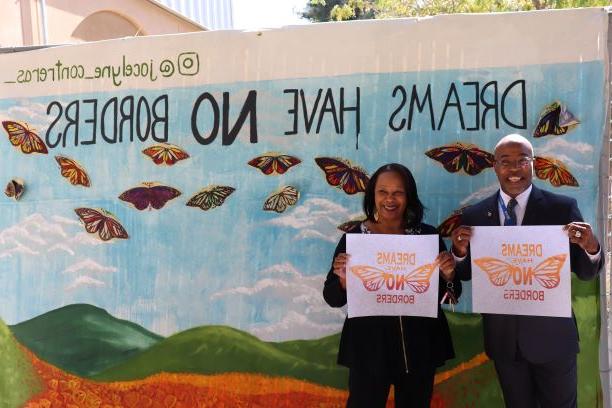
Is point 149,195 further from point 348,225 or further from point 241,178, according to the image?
point 348,225

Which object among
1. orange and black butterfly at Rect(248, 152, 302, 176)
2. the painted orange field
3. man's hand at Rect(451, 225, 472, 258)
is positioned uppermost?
orange and black butterfly at Rect(248, 152, 302, 176)

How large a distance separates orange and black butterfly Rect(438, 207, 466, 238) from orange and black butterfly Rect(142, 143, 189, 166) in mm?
1622

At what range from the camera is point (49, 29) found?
841 centimetres

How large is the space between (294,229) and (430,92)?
3.72ft

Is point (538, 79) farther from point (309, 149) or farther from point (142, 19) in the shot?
point (142, 19)

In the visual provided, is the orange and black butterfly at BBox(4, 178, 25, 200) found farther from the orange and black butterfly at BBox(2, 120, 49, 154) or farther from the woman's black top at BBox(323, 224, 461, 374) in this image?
the woman's black top at BBox(323, 224, 461, 374)

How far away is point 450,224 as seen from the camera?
12.1 ft

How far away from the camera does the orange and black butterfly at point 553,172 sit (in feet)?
11.6

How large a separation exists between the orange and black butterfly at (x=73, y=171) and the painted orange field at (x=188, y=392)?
1196 mm

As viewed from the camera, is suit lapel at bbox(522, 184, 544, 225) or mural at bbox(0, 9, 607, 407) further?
mural at bbox(0, 9, 607, 407)

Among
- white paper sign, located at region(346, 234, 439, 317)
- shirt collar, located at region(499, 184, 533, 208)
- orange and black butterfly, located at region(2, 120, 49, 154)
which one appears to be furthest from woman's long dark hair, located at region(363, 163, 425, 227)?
orange and black butterfly, located at region(2, 120, 49, 154)

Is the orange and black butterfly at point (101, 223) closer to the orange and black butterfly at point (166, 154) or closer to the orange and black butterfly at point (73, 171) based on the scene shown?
the orange and black butterfly at point (73, 171)

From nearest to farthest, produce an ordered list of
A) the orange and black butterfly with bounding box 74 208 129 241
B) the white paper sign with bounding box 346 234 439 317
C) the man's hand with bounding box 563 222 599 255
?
the man's hand with bounding box 563 222 599 255 < the white paper sign with bounding box 346 234 439 317 < the orange and black butterfly with bounding box 74 208 129 241

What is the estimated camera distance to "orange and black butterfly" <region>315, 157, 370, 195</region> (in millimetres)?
3779
